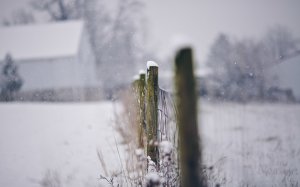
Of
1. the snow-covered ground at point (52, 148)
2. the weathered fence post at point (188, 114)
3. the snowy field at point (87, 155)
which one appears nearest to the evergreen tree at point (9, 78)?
the snow-covered ground at point (52, 148)

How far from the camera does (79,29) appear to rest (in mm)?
27281

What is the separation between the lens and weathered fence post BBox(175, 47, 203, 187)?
1.55 m

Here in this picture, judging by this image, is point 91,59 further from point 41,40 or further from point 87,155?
point 87,155

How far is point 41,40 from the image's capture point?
2659 cm

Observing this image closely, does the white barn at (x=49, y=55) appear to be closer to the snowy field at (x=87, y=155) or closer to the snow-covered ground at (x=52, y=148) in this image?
the snow-covered ground at (x=52, y=148)

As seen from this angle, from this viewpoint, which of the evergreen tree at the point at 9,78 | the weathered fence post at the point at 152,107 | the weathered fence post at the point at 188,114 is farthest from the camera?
the evergreen tree at the point at 9,78

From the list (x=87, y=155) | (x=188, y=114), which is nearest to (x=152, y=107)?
(x=188, y=114)

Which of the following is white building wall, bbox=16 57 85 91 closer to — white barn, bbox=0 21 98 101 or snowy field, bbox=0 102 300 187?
white barn, bbox=0 21 98 101

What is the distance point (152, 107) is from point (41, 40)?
25981 mm

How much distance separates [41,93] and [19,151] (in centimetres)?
1845

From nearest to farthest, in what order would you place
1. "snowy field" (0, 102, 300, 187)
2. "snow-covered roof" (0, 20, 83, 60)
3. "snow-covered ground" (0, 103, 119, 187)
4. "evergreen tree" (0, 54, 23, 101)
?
"snowy field" (0, 102, 300, 187) → "snow-covered ground" (0, 103, 119, 187) → "evergreen tree" (0, 54, 23, 101) → "snow-covered roof" (0, 20, 83, 60)

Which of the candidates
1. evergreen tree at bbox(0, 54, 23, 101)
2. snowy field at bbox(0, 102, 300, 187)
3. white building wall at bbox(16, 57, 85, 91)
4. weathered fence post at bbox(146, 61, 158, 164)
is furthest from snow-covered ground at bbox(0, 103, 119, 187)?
white building wall at bbox(16, 57, 85, 91)

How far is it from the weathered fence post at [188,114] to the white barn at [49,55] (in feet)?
78.4

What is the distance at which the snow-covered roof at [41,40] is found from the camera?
82.0 feet
